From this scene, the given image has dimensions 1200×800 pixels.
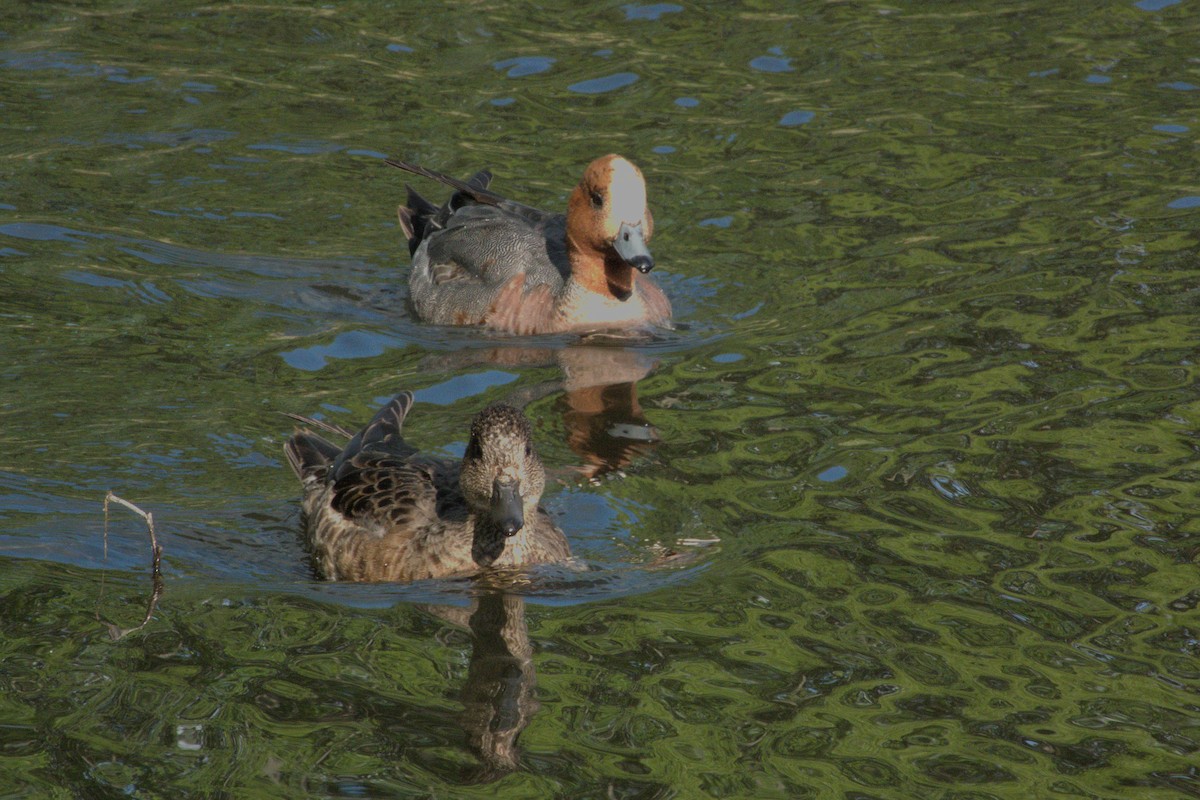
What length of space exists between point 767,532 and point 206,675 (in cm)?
250

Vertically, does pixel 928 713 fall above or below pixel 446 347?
above

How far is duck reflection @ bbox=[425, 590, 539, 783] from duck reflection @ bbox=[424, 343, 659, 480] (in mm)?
1647

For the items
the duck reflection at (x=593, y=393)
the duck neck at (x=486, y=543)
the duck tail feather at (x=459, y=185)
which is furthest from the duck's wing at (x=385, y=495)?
the duck tail feather at (x=459, y=185)

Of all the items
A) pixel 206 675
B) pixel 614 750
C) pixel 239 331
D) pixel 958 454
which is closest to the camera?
pixel 614 750

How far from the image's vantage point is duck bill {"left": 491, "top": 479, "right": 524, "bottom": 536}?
681cm

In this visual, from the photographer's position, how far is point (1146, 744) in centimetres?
579

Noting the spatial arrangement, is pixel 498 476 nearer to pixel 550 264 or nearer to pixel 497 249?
pixel 550 264

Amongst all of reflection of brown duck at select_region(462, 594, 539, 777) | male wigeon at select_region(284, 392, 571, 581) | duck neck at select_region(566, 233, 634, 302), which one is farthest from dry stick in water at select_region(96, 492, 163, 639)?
duck neck at select_region(566, 233, 634, 302)

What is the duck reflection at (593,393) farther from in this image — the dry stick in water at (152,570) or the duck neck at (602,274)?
the dry stick in water at (152,570)

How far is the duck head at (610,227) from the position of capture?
418 inches

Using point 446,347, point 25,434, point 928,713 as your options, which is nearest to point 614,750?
point 928,713

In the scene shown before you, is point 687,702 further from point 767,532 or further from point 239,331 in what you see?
point 239,331

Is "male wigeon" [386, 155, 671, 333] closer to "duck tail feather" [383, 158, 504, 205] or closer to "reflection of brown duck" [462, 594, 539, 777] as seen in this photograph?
"duck tail feather" [383, 158, 504, 205]

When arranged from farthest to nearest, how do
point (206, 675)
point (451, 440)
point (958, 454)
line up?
point (451, 440) < point (958, 454) < point (206, 675)
